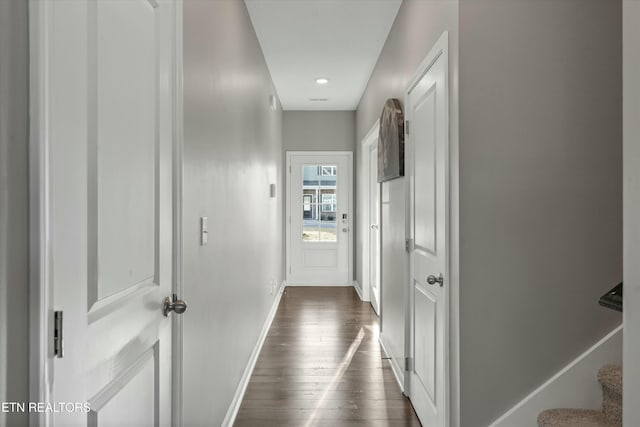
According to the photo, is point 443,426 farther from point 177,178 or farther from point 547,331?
point 177,178

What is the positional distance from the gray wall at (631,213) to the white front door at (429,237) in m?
0.75

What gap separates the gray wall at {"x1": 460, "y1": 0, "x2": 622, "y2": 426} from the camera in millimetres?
1733

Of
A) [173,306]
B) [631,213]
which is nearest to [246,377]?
[173,306]

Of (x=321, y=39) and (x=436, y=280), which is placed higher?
(x=321, y=39)

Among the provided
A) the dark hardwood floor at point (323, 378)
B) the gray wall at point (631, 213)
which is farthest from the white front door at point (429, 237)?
the gray wall at point (631, 213)

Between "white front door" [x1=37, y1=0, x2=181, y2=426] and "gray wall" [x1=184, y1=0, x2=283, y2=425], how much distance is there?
0.21 metres

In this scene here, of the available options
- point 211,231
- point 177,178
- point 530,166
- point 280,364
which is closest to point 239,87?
point 211,231

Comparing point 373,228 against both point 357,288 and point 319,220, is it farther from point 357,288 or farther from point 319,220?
point 319,220

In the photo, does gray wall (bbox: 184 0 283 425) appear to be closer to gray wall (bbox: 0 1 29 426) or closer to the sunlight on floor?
the sunlight on floor

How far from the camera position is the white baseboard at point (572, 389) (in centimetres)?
172

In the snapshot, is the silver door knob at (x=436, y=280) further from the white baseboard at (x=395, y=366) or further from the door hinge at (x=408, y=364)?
the white baseboard at (x=395, y=366)

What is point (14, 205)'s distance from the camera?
66cm

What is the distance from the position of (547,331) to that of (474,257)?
0.44 metres

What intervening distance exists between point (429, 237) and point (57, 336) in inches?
70.7
